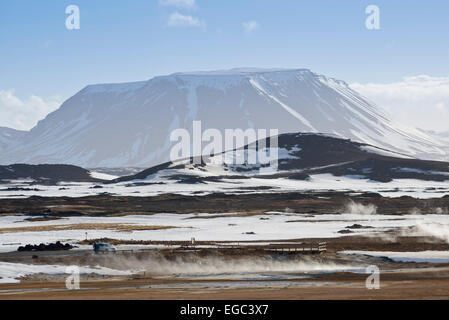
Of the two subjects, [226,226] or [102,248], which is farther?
[226,226]

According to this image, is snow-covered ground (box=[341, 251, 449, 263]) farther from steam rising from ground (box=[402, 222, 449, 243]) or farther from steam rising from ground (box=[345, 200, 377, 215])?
steam rising from ground (box=[345, 200, 377, 215])

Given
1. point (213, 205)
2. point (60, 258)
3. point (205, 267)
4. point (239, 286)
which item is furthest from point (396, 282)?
point (213, 205)

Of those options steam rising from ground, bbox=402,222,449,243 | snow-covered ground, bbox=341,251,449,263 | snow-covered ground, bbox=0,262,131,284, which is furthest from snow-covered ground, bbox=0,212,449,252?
snow-covered ground, bbox=341,251,449,263

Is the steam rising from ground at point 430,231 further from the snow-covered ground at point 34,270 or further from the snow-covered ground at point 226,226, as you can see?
the snow-covered ground at point 34,270

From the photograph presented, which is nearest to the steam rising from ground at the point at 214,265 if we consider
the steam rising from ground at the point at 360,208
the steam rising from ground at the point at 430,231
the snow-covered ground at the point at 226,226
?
the snow-covered ground at the point at 226,226

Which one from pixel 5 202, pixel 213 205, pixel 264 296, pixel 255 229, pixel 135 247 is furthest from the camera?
pixel 5 202

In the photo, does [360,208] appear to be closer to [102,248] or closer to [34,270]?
[102,248]

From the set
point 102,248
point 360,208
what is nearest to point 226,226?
point 102,248
